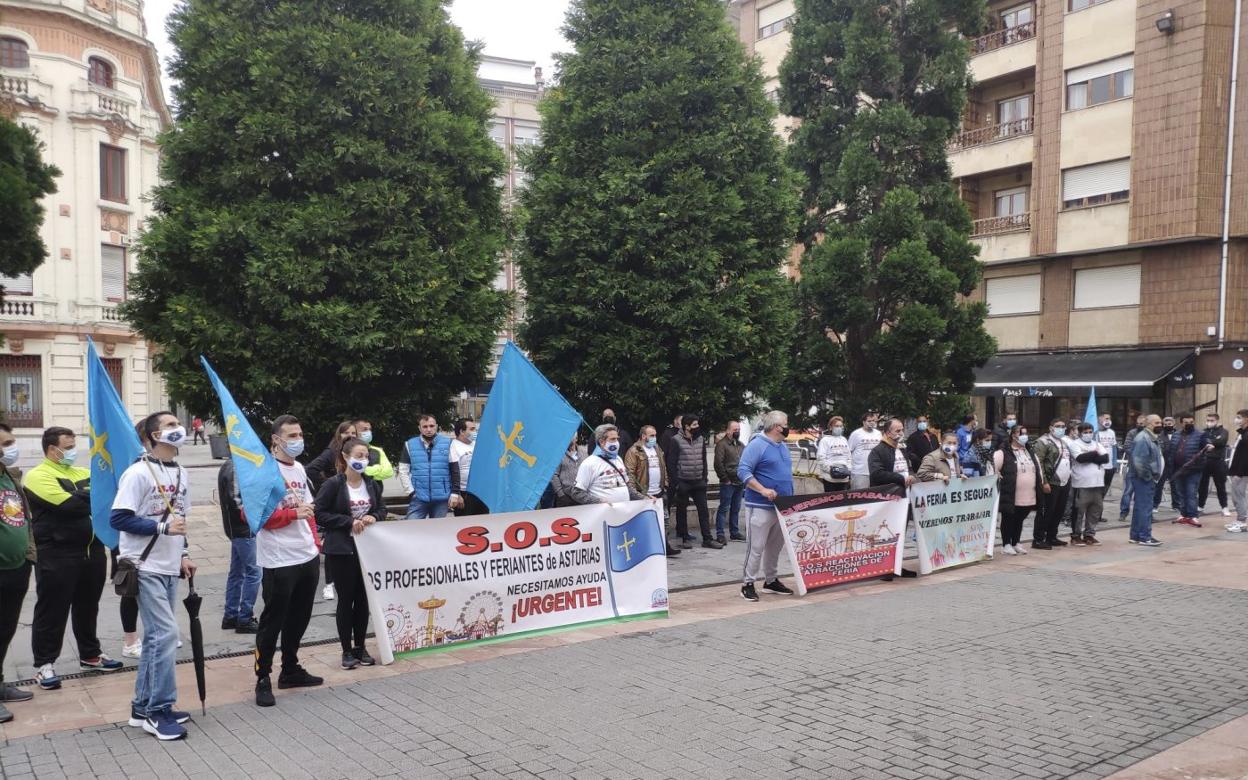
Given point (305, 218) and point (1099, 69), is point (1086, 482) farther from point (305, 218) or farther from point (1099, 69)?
point (1099, 69)

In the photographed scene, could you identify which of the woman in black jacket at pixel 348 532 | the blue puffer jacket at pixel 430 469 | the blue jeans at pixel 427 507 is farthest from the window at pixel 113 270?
the woman in black jacket at pixel 348 532

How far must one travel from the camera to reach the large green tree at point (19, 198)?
11266 mm

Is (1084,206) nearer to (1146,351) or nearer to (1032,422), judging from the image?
(1146,351)

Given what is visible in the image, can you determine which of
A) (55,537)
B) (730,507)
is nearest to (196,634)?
(55,537)

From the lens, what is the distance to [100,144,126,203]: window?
119 ft

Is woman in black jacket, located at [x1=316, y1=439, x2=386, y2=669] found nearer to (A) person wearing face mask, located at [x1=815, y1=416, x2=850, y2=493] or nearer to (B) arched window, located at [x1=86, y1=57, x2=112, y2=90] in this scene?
(A) person wearing face mask, located at [x1=815, y1=416, x2=850, y2=493]

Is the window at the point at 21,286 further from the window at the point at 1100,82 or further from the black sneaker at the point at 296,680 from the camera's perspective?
the window at the point at 1100,82

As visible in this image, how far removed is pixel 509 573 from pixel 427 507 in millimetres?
2730

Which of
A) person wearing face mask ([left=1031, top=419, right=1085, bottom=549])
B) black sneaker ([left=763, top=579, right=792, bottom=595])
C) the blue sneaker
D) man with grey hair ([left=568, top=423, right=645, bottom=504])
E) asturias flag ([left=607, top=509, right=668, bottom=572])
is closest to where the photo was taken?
the blue sneaker

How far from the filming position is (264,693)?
6234 mm

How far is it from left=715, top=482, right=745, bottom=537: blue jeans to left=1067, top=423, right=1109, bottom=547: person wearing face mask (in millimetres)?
4718

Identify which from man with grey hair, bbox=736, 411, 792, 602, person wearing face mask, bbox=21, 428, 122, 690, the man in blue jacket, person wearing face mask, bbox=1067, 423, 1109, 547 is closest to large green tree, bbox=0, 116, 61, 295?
the man in blue jacket

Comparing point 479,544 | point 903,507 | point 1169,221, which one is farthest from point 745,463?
point 1169,221

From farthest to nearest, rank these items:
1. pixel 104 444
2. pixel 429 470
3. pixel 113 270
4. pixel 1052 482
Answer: pixel 113 270 < pixel 1052 482 < pixel 429 470 < pixel 104 444
